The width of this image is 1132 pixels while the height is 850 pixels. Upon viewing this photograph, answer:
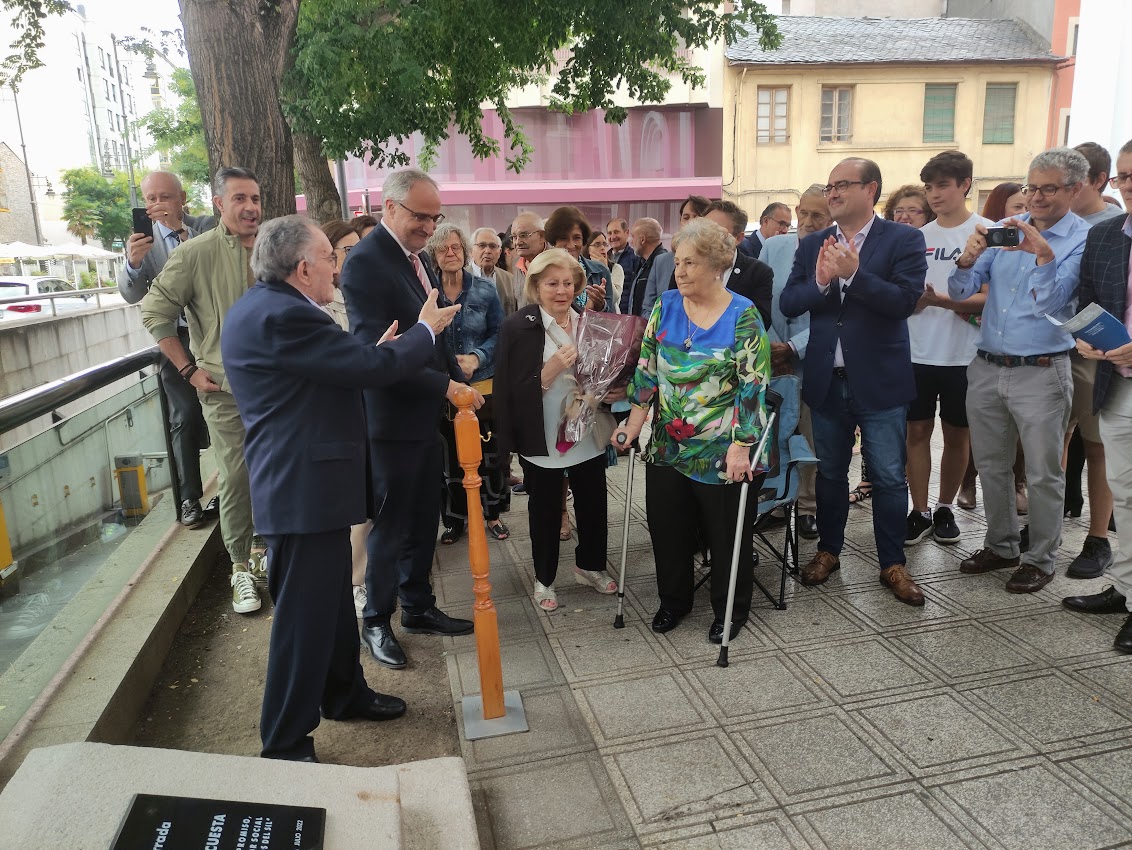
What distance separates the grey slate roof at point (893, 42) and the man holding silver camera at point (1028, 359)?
20024mm

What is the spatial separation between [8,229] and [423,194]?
66452 mm

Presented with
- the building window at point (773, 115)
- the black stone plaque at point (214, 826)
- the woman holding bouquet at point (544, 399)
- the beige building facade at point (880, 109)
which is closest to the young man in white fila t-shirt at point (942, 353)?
the woman holding bouquet at point (544, 399)

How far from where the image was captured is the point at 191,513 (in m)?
4.98

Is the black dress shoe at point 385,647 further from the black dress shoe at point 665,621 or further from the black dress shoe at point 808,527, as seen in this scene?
the black dress shoe at point 808,527

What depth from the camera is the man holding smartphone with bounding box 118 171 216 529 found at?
4.76m

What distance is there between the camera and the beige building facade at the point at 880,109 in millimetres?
22453

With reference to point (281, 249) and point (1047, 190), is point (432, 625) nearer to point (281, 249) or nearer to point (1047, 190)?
point (281, 249)

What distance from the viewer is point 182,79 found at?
24.9 meters

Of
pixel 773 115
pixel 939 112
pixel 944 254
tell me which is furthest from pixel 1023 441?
pixel 939 112

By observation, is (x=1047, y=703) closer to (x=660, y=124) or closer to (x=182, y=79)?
(x=660, y=124)

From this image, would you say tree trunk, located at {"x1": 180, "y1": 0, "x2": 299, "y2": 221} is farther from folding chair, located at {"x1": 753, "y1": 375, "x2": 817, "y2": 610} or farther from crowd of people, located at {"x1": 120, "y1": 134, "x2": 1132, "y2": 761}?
folding chair, located at {"x1": 753, "y1": 375, "x2": 817, "y2": 610}

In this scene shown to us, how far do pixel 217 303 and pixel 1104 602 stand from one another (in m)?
4.73

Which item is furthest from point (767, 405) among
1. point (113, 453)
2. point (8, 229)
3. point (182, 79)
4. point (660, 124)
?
point (8, 229)

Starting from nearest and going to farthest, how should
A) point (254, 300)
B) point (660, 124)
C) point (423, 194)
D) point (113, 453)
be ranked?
point (254, 300) → point (423, 194) → point (113, 453) → point (660, 124)
